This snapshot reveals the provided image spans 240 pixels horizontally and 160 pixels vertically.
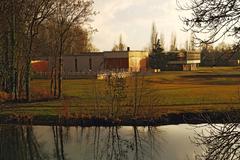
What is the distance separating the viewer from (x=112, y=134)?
74.4 ft

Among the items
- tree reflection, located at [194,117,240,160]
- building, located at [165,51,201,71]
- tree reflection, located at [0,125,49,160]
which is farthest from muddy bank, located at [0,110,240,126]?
building, located at [165,51,201,71]

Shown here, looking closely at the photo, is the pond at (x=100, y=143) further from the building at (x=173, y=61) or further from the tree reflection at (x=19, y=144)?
the building at (x=173, y=61)

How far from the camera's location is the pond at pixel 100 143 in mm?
17812

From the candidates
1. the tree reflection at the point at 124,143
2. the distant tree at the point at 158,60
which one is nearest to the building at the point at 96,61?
the distant tree at the point at 158,60

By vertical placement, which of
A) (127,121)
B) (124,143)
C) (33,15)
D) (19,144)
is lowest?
(19,144)

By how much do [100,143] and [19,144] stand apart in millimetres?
3834

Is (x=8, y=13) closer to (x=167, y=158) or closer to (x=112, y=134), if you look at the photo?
(x=112, y=134)

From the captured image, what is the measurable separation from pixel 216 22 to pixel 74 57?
234ft

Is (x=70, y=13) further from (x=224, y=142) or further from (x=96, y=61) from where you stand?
(x=96, y=61)

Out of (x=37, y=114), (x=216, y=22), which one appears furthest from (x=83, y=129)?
(x=216, y=22)

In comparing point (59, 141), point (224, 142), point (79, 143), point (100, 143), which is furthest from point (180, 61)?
point (224, 142)

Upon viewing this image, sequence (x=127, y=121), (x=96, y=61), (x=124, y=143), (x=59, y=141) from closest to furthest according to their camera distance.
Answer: (x=124, y=143) → (x=59, y=141) → (x=127, y=121) → (x=96, y=61)

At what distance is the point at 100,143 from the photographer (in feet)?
68.2

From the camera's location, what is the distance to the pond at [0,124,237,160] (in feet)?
58.4
